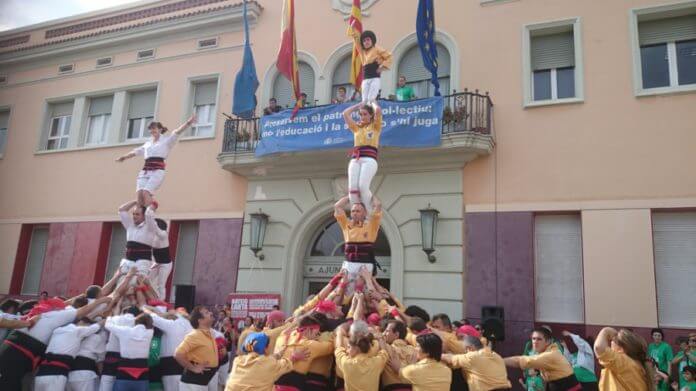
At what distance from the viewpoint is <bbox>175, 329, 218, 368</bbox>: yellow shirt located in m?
6.20

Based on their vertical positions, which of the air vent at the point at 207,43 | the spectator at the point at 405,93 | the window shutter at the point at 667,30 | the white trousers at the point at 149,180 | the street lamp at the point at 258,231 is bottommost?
the street lamp at the point at 258,231

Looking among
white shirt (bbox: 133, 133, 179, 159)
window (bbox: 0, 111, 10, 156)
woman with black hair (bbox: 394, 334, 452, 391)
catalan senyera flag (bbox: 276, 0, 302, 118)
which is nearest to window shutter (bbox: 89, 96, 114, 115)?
window (bbox: 0, 111, 10, 156)

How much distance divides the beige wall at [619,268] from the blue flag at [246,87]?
27.1 ft

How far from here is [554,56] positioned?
12.8m

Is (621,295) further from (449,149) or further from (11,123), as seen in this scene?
(11,123)

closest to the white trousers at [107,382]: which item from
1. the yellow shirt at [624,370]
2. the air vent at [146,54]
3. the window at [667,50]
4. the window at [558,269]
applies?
the yellow shirt at [624,370]

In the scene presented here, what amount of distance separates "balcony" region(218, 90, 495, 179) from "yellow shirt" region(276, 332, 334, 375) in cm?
713

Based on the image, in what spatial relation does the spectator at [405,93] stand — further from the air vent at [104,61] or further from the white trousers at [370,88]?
the air vent at [104,61]

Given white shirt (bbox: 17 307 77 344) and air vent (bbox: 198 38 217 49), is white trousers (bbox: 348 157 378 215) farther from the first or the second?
air vent (bbox: 198 38 217 49)

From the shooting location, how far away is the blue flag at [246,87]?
1420 cm

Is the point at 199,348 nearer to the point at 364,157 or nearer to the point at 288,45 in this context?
the point at 364,157

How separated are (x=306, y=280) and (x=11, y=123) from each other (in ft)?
40.9

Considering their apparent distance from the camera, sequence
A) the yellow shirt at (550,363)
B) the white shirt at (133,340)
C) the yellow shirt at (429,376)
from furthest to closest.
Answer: the white shirt at (133,340) < the yellow shirt at (550,363) < the yellow shirt at (429,376)

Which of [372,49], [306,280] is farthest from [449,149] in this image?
[306,280]
